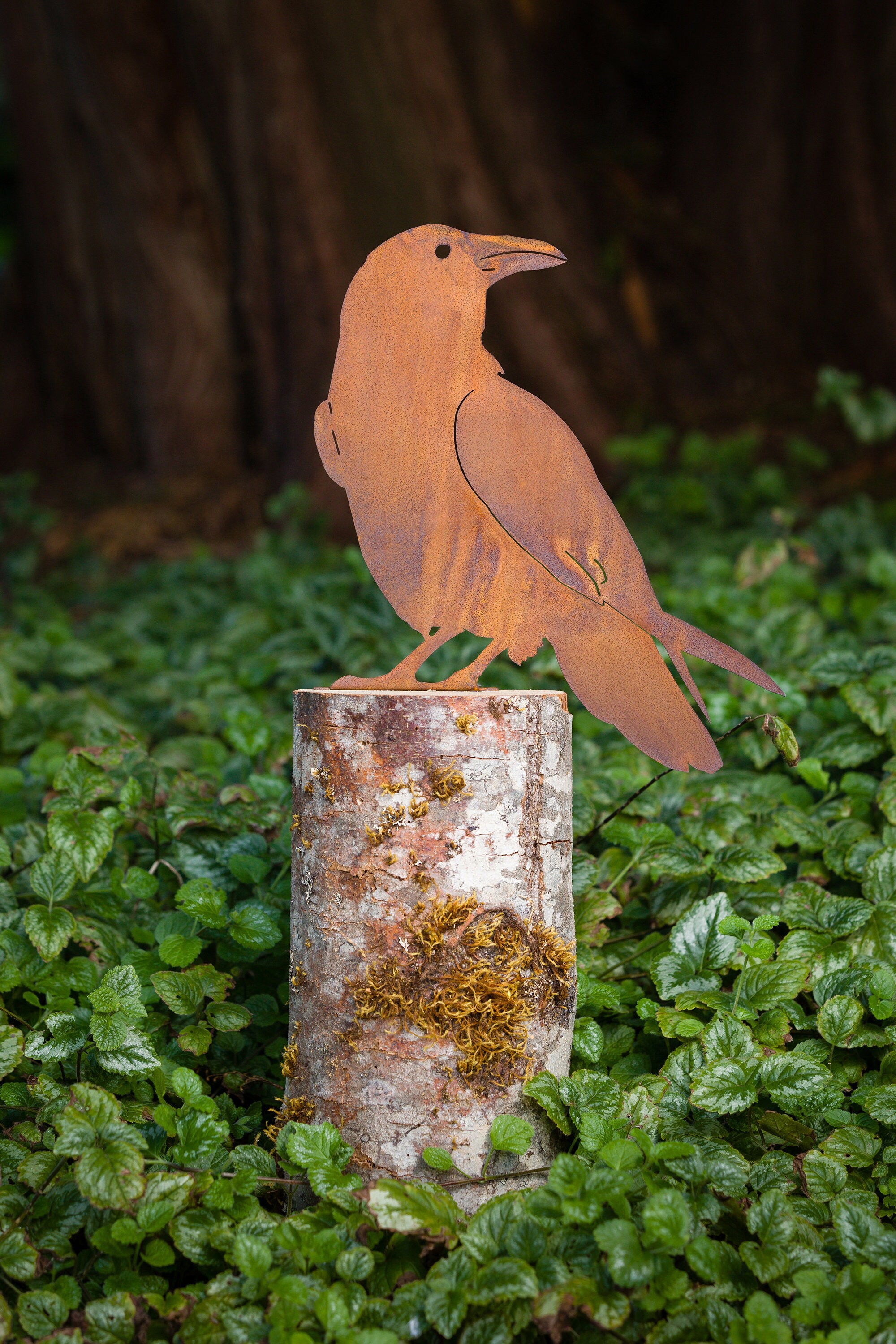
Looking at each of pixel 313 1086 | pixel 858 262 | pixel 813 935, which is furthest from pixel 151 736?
pixel 858 262

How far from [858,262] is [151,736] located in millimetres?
5168

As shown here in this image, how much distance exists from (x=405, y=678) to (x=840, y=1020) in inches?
41.5

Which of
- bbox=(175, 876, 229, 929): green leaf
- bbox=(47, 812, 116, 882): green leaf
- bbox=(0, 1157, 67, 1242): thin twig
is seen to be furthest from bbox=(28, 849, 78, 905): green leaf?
bbox=(0, 1157, 67, 1242): thin twig

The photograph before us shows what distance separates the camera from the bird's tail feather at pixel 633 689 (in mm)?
1922

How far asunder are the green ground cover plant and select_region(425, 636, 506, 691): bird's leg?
56cm

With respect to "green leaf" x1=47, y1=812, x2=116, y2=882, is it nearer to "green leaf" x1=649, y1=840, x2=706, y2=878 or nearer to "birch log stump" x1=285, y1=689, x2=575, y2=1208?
"birch log stump" x1=285, y1=689, x2=575, y2=1208

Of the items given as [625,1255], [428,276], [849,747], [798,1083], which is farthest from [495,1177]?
[428,276]

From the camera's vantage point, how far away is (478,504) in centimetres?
196

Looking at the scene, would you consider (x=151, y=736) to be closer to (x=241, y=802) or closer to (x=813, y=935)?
(x=241, y=802)

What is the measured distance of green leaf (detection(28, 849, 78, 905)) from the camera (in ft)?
6.70

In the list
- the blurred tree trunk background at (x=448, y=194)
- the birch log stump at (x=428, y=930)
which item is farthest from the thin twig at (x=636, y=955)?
the blurred tree trunk background at (x=448, y=194)

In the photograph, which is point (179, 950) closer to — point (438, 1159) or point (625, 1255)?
point (438, 1159)

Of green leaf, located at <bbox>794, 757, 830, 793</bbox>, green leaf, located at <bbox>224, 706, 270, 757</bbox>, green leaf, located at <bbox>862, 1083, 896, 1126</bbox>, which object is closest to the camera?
green leaf, located at <bbox>862, 1083, 896, 1126</bbox>

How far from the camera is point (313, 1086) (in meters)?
1.81
